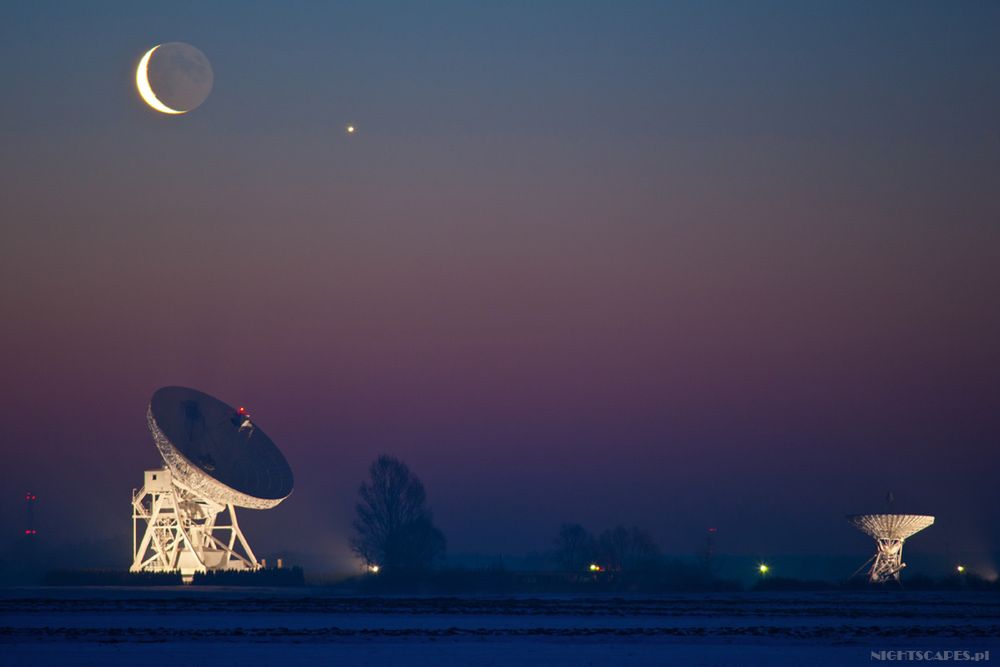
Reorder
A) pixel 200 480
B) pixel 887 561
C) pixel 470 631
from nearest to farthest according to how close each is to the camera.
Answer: pixel 470 631
pixel 200 480
pixel 887 561

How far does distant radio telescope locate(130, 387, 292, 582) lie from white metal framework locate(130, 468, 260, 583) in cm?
6

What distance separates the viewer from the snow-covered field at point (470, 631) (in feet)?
113

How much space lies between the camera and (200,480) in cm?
8012

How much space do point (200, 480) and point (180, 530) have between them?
691cm

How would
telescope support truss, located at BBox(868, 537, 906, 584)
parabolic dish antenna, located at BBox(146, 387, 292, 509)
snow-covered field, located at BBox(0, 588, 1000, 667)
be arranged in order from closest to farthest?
snow-covered field, located at BBox(0, 588, 1000, 667) < parabolic dish antenna, located at BBox(146, 387, 292, 509) < telescope support truss, located at BBox(868, 537, 906, 584)

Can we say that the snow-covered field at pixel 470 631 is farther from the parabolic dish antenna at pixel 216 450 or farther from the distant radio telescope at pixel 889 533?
the distant radio telescope at pixel 889 533

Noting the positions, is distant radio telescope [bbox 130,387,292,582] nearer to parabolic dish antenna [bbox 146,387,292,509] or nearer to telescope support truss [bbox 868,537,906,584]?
parabolic dish antenna [bbox 146,387,292,509]

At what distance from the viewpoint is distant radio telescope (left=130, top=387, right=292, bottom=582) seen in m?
80.0

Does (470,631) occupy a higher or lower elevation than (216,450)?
lower

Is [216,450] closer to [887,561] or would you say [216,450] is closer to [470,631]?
[470,631]

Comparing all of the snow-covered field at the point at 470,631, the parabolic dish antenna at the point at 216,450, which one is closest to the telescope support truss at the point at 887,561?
the snow-covered field at the point at 470,631

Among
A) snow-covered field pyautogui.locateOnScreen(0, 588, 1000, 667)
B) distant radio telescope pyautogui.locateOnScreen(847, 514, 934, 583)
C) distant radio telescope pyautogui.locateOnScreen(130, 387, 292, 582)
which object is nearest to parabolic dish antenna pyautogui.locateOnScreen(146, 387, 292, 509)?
distant radio telescope pyautogui.locateOnScreen(130, 387, 292, 582)

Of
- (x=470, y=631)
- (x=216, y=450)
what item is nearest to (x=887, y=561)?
(x=216, y=450)

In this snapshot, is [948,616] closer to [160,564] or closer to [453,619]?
[453,619]
